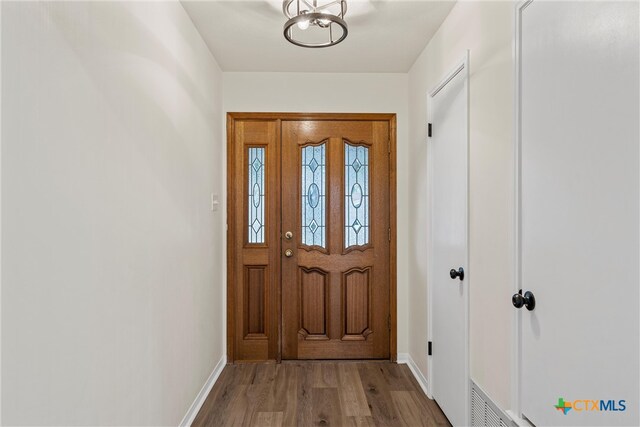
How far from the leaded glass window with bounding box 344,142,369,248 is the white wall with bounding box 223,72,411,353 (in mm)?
283

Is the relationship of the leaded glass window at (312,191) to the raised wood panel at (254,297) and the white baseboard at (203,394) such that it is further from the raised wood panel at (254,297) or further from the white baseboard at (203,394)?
the white baseboard at (203,394)

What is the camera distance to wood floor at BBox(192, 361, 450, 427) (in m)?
2.36

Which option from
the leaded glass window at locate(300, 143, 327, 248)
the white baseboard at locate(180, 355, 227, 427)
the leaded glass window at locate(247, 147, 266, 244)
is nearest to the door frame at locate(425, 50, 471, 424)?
the leaded glass window at locate(300, 143, 327, 248)

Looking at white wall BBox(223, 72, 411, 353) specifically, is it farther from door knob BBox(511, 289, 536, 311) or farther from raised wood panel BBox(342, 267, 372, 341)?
door knob BBox(511, 289, 536, 311)

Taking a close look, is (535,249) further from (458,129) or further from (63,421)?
(63,421)

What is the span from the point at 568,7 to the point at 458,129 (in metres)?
0.97

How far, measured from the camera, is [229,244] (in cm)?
327

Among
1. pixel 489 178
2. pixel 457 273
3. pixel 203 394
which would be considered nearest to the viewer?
pixel 489 178

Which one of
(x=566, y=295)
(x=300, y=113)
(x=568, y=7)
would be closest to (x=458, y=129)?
(x=568, y=7)

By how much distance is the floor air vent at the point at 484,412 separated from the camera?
170cm

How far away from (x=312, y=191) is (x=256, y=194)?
0.48 metres

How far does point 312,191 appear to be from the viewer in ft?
10.9

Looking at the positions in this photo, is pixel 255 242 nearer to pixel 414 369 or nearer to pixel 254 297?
pixel 254 297

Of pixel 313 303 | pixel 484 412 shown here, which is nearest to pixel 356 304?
pixel 313 303
